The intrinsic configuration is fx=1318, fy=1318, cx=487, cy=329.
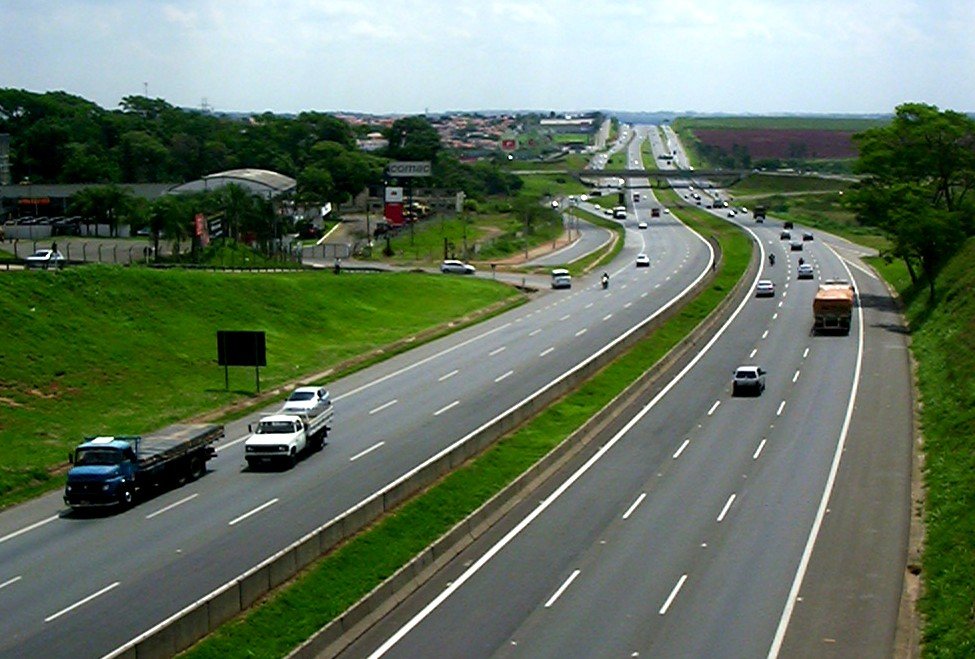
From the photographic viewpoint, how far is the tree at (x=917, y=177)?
81.8 meters

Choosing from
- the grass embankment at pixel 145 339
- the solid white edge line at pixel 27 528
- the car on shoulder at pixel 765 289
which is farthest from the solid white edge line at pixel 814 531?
the car on shoulder at pixel 765 289

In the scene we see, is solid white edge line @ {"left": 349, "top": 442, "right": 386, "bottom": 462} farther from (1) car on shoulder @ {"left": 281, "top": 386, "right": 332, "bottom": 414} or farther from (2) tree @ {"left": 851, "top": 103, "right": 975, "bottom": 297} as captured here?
(2) tree @ {"left": 851, "top": 103, "right": 975, "bottom": 297}

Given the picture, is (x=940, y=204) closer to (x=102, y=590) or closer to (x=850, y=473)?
(x=850, y=473)

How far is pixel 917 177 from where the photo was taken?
93125mm

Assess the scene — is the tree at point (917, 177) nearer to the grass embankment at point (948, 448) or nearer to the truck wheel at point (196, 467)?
the grass embankment at point (948, 448)

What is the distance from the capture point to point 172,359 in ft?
197

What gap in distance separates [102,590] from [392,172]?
423 feet

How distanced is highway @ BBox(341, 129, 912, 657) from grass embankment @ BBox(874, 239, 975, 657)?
0.88 metres

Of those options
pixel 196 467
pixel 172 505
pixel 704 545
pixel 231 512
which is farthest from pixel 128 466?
pixel 704 545

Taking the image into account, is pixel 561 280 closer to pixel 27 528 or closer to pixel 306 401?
pixel 306 401

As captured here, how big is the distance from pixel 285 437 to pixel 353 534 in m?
9.16

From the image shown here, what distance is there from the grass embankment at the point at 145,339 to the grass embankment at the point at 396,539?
39.9 feet

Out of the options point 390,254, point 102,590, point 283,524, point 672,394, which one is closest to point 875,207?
point 672,394

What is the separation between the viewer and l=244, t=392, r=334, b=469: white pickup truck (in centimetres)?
4209
